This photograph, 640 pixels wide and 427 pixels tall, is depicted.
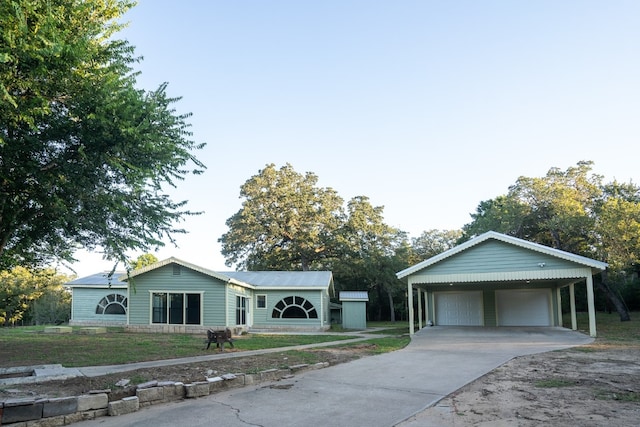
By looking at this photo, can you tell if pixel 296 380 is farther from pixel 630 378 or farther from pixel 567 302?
pixel 567 302

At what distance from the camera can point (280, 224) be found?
40.1 metres

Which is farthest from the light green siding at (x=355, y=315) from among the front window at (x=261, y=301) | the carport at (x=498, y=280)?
the front window at (x=261, y=301)

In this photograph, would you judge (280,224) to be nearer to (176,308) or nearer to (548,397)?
(176,308)

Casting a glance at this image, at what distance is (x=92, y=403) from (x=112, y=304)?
22392 millimetres

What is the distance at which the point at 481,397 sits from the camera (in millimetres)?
7051

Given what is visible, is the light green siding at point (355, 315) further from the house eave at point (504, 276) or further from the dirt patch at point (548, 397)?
the dirt patch at point (548, 397)

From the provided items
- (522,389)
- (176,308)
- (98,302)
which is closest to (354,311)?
(176,308)

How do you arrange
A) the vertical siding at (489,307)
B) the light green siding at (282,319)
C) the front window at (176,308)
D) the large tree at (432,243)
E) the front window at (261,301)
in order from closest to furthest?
the front window at (176,308)
the vertical siding at (489,307)
the light green siding at (282,319)
the front window at (261,301)
the large tree at (432,243)

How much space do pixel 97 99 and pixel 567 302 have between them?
109 feet

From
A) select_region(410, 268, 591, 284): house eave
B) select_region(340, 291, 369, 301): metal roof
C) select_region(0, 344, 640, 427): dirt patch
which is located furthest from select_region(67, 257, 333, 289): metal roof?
select_region(0, 344, 640, 427): dirt patch

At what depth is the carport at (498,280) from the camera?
55.1ft

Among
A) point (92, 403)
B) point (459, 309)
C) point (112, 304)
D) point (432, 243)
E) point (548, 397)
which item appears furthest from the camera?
point (432, 243)

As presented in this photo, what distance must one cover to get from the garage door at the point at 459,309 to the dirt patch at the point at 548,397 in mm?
13832

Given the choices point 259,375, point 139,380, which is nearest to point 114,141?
point 139,380
